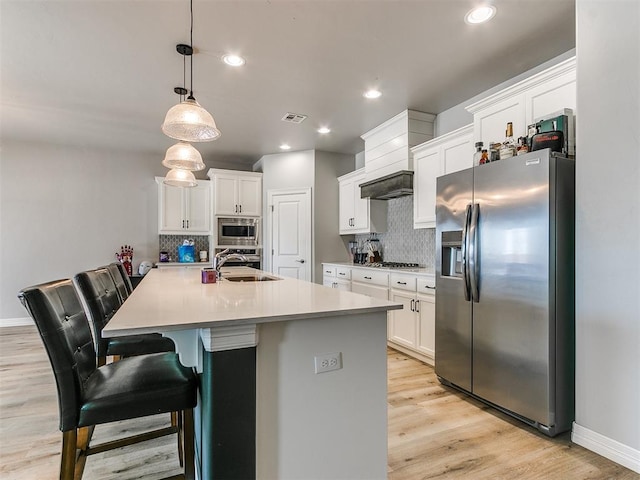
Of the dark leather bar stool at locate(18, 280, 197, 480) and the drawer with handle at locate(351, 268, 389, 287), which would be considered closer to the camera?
the dark leather bar stool at locate(18, 280, 197, 480)

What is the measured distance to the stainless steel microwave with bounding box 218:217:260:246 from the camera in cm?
572

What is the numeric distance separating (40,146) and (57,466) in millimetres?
5236

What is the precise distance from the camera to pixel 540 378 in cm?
215

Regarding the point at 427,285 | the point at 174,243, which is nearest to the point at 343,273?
the point at 427,285

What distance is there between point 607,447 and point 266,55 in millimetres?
3508

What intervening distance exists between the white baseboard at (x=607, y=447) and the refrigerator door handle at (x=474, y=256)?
95cm

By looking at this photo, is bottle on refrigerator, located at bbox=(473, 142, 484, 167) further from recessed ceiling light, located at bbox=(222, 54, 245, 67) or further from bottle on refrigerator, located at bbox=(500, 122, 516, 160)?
recessed ceiling light, located at bbox=(222, 54, 245, 67)

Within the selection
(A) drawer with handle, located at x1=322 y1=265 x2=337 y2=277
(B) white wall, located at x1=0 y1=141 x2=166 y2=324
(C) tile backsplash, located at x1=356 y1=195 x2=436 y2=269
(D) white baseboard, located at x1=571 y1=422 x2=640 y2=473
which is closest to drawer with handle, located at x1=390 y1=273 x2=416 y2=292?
(C) tile backsplash, located at x1=356 y1=195 x2=436 y2=269

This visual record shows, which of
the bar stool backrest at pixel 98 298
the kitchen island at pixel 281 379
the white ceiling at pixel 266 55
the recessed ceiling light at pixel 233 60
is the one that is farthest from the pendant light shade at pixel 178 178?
the kitchen island at pixel 281 379

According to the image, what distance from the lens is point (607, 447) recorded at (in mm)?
1946

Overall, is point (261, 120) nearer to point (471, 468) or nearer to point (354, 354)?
point (354, 354)

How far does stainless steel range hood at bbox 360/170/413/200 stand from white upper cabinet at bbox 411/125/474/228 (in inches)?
3.6

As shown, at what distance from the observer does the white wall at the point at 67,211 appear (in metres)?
5.22

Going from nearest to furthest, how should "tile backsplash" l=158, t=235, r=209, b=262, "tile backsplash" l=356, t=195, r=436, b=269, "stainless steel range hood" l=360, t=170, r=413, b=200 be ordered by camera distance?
"stainless steel range hood" l=360, t=170, r=413, b=200 → "tile backsplash" l=356, t=195, r=436, b=269 → "tile backsplash" l=158, t=235, r=209, b=262
